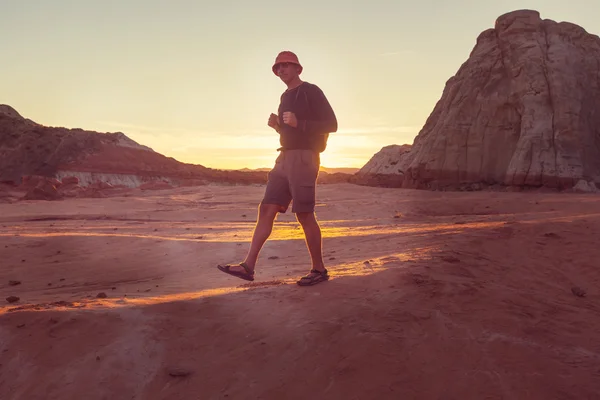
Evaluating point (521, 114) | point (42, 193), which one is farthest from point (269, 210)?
point (42, 193)

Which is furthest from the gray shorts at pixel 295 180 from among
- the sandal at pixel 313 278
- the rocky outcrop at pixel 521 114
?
the rocky outcrop at pixel 521 114

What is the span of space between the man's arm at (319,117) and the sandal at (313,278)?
114 cm

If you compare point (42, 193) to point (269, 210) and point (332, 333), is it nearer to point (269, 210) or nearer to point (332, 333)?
point (269, 210)

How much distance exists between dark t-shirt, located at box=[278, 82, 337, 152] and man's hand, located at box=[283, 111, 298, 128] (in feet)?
0.19

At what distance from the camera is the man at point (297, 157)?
3.68 metres

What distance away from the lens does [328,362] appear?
246 cm

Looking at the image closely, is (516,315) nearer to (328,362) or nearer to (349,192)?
(328,362)

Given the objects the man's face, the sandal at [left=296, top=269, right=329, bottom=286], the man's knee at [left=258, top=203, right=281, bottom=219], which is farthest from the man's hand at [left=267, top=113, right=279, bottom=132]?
the sandal at [left=296, top=269, right=329, bottom=286]

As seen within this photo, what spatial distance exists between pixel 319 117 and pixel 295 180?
0.55 meters

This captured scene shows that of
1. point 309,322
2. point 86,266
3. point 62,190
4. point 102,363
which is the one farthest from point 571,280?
point 62,190

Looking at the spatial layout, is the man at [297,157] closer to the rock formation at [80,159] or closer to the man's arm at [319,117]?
the man's arm at [319,117]

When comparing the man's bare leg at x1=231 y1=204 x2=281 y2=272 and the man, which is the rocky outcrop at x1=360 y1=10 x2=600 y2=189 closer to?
the man

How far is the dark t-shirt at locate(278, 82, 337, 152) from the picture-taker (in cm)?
371

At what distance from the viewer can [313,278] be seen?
3.60 meters
